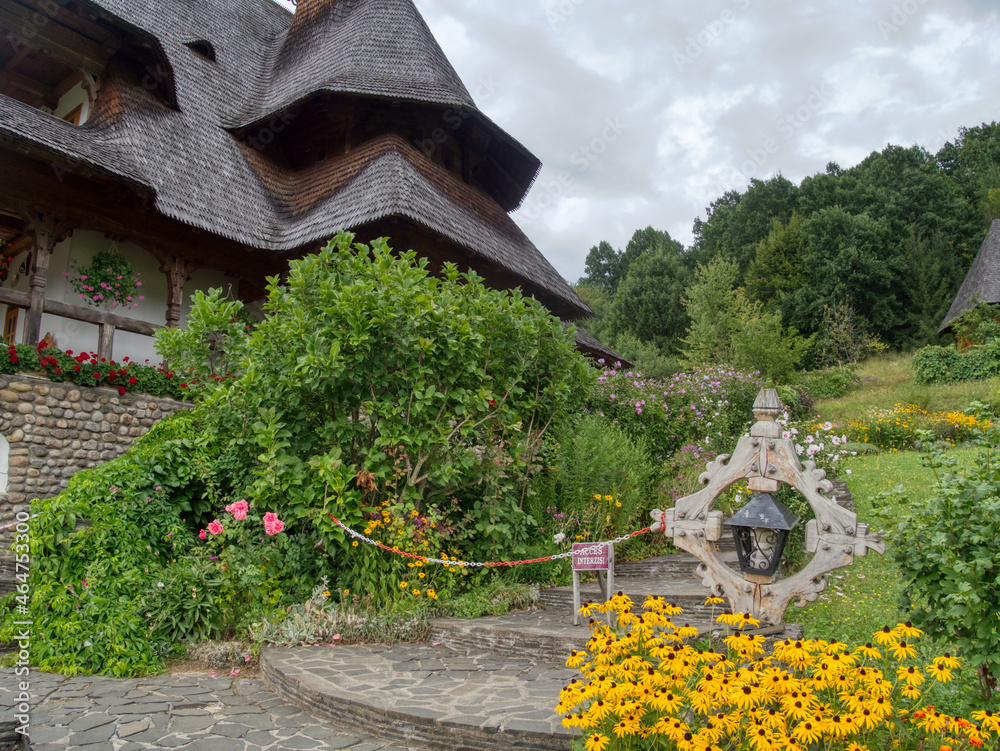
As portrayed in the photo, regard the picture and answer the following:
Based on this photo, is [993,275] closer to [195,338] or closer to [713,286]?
[713,286]

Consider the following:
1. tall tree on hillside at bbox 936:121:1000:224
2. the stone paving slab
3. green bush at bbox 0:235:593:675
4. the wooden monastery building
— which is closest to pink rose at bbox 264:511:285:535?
green bush at bbox 0:235:593:675

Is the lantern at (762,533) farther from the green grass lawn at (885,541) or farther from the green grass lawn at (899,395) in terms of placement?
the green grass lawn at (899,395)

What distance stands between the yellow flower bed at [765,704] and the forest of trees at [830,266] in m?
23.7

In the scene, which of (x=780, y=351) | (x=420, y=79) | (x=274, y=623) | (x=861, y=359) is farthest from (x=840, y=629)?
(x=861, y=359)

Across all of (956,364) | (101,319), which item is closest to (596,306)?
(956,364)

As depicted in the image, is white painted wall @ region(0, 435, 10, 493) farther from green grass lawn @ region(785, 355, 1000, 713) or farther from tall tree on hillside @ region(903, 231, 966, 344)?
tall tree on hillside @ region(903, 231, 966, 344)

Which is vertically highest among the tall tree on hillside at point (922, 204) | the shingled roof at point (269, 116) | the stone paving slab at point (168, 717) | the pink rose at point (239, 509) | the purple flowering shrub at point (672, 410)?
the tall tree on hillside at point (922, 204)

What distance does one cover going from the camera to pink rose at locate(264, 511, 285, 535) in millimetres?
5323

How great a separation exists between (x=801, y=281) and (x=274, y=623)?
3270 centimetres

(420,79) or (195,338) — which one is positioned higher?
(420,79)

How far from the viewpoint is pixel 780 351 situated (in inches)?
856

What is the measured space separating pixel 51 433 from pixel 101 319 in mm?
2039

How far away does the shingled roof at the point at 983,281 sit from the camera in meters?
23.3

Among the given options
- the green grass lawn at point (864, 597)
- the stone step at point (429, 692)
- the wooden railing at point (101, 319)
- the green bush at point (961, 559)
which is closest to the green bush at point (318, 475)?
the stone step at point (429, 692)
